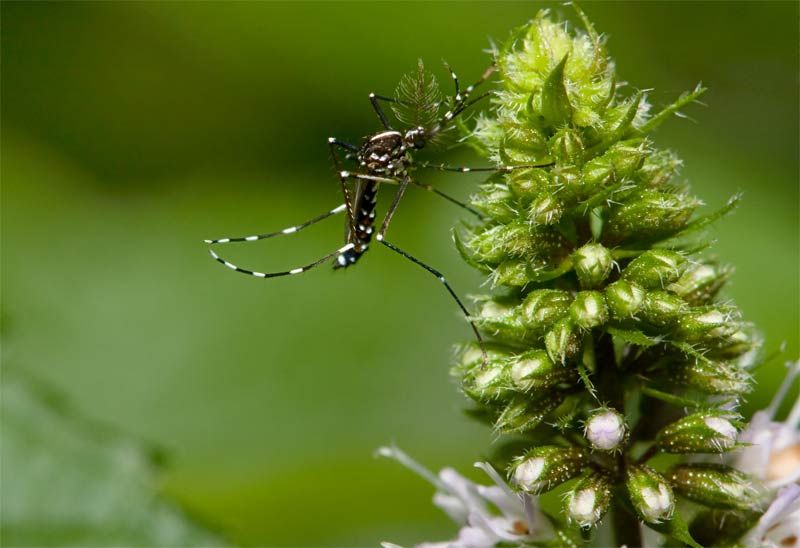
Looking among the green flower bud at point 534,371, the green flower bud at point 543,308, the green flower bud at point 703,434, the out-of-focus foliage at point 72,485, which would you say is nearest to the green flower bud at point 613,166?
the green flower bud at point 543,308

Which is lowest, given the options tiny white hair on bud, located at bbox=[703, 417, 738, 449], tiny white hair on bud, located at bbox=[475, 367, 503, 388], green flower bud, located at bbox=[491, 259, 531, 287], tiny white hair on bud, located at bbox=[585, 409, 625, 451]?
tiny white hair on bud, located at bbox=[703, 417, 738, 449]

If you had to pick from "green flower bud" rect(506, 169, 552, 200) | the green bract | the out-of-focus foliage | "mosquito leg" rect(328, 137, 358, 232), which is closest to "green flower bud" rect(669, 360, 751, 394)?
the green bract

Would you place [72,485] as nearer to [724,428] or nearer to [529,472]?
[529,472]

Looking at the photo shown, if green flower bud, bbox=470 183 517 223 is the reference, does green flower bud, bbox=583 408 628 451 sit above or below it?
below

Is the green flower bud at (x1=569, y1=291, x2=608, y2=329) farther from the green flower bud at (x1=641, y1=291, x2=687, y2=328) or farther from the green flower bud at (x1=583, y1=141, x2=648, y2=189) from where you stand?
the green flower bud at (x1=583, y1=141, x2=648, y2=189)

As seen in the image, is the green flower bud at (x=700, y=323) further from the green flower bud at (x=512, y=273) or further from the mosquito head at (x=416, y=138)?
the mosquito head at (x=416, y=138)
